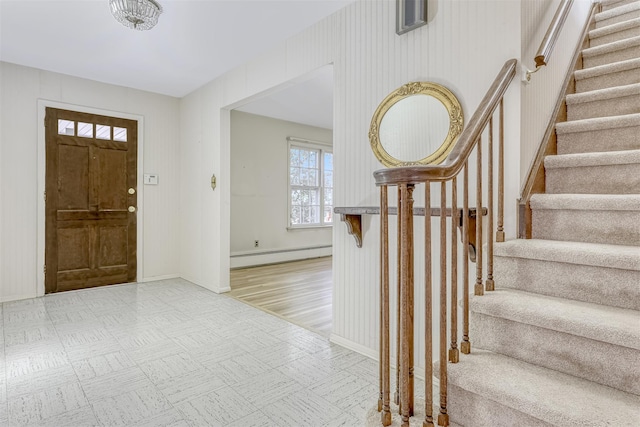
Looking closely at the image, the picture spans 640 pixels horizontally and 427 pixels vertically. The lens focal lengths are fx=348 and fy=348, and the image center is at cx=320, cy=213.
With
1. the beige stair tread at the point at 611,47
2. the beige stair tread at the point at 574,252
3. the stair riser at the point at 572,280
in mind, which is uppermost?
the beige stair tread at the point at 611,47

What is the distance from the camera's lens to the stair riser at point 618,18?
2.83 meters

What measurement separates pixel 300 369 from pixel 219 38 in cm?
295

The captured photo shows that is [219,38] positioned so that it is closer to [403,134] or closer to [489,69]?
[403,134]

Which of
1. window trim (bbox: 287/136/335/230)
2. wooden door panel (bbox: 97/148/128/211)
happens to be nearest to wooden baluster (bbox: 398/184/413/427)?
wooden door panel (bbox: 97/148/128/211)

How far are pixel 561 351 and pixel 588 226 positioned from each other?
2.37 feet

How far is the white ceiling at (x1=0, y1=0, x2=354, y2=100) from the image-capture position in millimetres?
2736

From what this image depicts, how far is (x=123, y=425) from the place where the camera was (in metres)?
1.70

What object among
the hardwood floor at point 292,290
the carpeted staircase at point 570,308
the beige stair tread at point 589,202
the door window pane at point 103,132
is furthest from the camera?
the door window pane at point 103,132

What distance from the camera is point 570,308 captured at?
4.39ft

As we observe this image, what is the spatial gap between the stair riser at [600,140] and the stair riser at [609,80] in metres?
0.62

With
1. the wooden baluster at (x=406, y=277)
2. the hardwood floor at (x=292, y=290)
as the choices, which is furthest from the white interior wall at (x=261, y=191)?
the wooden baluster at (x=406, y=277)

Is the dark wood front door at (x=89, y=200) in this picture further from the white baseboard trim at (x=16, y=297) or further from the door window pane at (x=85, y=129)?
the white baseboard trim at (x=16, y=297)

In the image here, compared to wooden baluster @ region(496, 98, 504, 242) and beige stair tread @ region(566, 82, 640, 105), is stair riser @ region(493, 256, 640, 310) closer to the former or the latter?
wooden baluster @ region(496, 98, 504, 242)

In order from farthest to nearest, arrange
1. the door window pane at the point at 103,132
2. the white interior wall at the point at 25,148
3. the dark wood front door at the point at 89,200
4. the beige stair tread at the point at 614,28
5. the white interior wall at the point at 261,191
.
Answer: the white interior wall at the point at 261,191
the door window pane at the point at 103,132
the dark wood front door at the point at 89,200
the white interior wall at the point at 25,148
the beige stair tread at the point at 614,28
